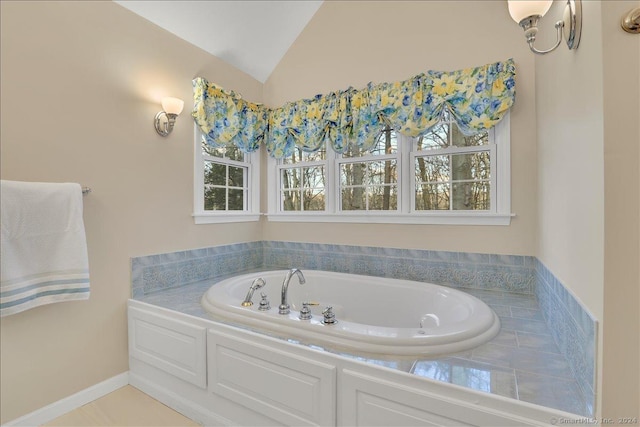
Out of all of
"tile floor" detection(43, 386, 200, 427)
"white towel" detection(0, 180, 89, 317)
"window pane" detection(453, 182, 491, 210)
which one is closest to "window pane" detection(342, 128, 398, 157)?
"window pane" detection(453, 182, 491, 210)

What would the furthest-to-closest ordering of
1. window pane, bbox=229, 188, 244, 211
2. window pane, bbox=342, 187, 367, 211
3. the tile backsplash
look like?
window pane, bbox=229, 188, 244, 211 < window pane, bbox=342, 187, 367, 211 < the tile backsplash

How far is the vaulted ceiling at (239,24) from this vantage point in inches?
88.1

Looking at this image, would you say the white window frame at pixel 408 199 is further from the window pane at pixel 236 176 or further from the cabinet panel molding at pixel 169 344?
the cabinet panel molding at pixel 169 344

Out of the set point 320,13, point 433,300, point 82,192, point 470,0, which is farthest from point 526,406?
point 320,13

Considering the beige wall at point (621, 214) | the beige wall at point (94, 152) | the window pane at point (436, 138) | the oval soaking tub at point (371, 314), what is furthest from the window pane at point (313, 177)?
the beige wall at point (621, 214)

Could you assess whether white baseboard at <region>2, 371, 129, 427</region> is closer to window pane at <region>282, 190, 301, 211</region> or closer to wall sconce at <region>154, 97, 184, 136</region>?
wall sconce at <region>154, 97, 184, 136</region>

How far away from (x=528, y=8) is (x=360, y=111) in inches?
56.0

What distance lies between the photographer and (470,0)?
89.2 inches

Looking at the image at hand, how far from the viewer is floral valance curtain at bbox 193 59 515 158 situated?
6.92 feet

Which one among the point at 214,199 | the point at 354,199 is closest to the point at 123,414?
the point at 214,199

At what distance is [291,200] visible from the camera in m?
3.18

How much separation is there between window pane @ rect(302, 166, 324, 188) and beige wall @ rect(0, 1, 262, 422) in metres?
1.07

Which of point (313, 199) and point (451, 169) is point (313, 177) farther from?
point (451, 169)

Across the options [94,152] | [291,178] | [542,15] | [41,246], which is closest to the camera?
[542,15]
